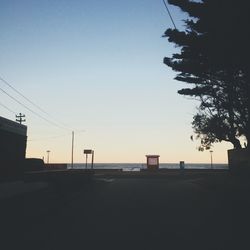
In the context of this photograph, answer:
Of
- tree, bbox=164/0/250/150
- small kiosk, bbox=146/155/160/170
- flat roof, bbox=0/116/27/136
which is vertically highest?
tree, bbox=164/0/250/150

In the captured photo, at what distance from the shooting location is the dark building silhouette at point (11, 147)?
27.9m

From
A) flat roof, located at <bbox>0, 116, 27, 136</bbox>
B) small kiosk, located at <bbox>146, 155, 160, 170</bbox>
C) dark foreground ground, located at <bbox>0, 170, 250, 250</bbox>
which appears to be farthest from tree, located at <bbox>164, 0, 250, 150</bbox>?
small kiosk, located at <bbox>146, 155, 160, 170</bbox>

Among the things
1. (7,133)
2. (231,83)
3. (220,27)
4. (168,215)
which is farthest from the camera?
(7,133)

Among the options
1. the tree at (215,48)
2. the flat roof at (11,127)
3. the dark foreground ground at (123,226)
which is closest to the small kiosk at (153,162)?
the flat roof at (11,127)

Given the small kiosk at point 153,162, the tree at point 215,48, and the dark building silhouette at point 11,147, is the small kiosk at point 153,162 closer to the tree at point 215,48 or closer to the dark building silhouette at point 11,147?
the dark building silhouette at point 11,147

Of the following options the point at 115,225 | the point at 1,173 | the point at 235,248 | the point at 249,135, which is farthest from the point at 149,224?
the point at 1,173

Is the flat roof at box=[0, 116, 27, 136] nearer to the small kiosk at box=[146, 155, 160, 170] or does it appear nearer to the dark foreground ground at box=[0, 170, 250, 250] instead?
the dark foreground ground at box=[0, 170, 250, 250]

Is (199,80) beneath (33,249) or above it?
above

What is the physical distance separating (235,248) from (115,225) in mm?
3655

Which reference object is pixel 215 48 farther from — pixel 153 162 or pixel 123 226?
pixel 153 162

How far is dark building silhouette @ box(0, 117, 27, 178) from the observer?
27.9 meters

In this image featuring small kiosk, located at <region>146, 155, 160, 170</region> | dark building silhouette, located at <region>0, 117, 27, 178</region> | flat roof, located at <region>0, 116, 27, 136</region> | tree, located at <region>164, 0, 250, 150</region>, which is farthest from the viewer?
small kiosk, located at <region>146, 155, 160, 170</region>

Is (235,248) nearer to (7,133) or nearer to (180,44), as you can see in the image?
(180,44)

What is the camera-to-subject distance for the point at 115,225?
30.6ft
